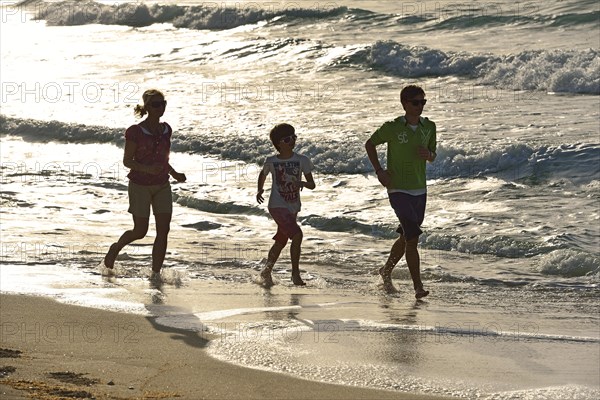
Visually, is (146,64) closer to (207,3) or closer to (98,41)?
(98,41)

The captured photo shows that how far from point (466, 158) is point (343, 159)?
171 cm

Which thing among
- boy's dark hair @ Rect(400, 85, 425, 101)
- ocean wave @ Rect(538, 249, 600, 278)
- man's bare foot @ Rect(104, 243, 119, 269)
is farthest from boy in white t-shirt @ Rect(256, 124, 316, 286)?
ocean wave @ Rect(538, 249, 600, 278)

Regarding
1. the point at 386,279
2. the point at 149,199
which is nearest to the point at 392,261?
the point at 386,279

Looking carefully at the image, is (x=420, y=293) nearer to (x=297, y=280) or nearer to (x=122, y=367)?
(x=297, y=280)

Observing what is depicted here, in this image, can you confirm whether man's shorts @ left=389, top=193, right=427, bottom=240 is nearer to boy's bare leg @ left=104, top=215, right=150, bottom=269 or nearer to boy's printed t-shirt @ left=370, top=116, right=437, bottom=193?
boy's printed t-shirt @ left=370, top=116, right=437, bottom=193

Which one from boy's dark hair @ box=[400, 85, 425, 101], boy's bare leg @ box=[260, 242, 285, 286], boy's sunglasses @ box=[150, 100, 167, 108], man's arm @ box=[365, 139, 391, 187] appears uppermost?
boy's dark hair @ box=[400, 85, 425, 101]

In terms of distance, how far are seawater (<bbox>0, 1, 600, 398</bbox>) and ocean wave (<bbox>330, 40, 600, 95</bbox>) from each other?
0.18 ft

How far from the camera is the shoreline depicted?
5703 mm

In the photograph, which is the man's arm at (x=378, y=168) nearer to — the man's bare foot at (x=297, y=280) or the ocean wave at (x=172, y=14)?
the man's bare foot at (x=297, y=280)

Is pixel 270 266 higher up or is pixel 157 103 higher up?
pixel 157 103

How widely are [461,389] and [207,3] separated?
31.0m

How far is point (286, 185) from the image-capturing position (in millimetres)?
9148

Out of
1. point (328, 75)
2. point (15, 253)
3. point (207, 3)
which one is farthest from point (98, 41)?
point (15, 253)

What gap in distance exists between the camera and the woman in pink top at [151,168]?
888 cm
